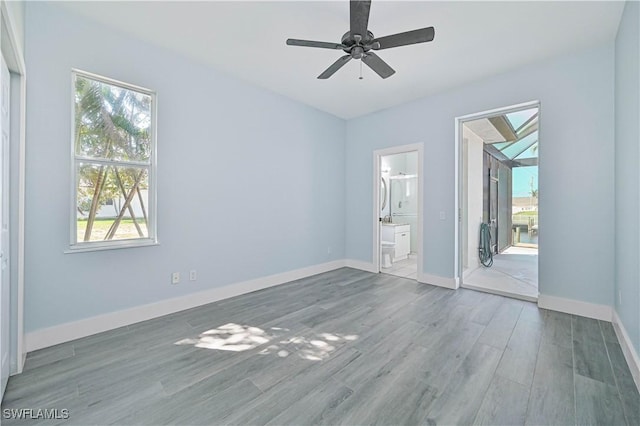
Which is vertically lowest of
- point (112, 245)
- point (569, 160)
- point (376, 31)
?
point (112, 245)

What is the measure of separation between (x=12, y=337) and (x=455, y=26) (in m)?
4.45

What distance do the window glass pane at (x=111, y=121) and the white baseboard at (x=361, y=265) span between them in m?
3.82

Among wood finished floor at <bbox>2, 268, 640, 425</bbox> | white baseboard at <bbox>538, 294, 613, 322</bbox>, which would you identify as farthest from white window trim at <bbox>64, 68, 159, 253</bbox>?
white baseboard at <bbox>538, 294, 613, 322</bbox>

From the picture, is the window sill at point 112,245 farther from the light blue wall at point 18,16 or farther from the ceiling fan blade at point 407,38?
the ceiling fan blade at point 407,38

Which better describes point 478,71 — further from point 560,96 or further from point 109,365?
point 109,365

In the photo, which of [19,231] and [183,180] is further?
[183,180]

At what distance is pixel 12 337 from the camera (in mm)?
2002

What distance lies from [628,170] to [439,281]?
8.18 feet

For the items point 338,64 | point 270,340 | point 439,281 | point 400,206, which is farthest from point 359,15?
point 400,206

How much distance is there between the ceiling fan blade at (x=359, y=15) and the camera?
2.00 metres

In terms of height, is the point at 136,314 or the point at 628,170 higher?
the point at 628,170

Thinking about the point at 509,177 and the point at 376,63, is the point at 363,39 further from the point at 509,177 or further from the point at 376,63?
the point at 509,177

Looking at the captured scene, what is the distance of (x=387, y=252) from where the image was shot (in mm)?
5574

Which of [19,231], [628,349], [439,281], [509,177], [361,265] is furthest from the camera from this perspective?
[509,177]
